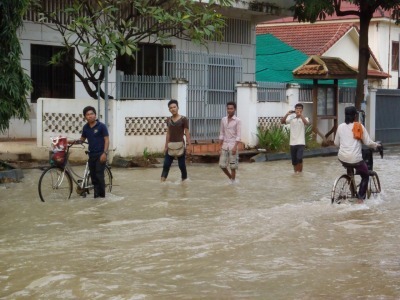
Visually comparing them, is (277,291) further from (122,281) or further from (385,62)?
(385,62)

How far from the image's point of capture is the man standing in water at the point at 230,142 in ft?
50.5

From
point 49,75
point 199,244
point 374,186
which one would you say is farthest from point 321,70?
point 199,244

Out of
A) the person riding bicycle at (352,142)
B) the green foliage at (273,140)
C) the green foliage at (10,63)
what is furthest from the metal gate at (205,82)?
the person riding bicycle at (352,142)

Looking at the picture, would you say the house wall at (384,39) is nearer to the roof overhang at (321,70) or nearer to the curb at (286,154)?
the roof overhang at (321,70)

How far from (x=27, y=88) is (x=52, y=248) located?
280 inches

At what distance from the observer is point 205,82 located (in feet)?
70.2

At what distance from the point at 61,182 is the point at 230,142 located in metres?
4.02

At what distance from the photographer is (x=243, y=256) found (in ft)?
28.7

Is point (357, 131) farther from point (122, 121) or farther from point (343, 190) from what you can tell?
point (122, 121)

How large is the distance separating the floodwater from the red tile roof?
1976 cm

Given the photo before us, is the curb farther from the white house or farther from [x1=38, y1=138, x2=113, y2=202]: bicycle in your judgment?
[x1=38, y1=138, x2=113, y2=202]: bicycle

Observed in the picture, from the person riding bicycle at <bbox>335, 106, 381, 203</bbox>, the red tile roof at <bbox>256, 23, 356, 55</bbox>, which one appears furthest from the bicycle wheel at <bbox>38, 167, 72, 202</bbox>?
the red tile roof at <bbox>256, 23, 356, 55</bbox>

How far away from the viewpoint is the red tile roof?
34.1m

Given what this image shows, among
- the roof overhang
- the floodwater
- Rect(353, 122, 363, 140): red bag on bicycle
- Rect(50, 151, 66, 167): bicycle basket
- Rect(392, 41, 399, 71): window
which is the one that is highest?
Rect(392, 41, 399, 71): window
